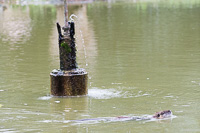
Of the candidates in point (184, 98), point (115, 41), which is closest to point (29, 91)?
point (184, 98)

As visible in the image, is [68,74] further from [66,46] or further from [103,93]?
[103,93]

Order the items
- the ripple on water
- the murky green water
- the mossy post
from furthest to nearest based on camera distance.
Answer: the ripple on water, the mossy post, the murky green water

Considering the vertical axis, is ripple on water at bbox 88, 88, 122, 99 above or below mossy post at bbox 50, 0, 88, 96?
below

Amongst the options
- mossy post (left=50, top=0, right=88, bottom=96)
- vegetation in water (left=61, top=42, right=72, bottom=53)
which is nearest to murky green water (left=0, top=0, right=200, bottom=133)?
mossy post (left=50, top=0, right=88, bottom=96)

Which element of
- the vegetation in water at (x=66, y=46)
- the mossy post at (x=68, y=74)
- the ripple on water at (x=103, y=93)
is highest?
the vegetation in water at (x=66, y=46)

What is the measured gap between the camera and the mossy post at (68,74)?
10.1 m

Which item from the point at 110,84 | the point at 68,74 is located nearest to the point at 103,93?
the point at 68,74

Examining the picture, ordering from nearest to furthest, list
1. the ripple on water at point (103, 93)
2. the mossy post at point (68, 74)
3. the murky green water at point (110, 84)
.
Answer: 1. the murky green water at point (110, 84)
2. the mossy post at point (68, 74)
3. the ripple on water at point (103, 93)

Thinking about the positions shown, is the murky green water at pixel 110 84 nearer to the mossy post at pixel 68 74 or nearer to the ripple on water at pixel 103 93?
the ripple on water at pixel 103 93

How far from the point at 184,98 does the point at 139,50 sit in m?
7.43

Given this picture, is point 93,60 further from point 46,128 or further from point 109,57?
point 46,128

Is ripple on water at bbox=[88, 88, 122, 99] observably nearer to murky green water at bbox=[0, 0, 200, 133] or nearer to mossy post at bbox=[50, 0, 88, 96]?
murky green water at bbox=[0, 0, 200, 133]

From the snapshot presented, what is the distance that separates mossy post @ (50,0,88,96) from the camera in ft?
33.1

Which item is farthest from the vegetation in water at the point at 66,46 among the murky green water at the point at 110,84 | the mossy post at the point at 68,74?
the murky green water at the point at 110,84
